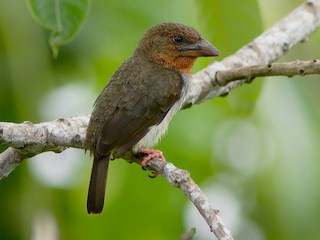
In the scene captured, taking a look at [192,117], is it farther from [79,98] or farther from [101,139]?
[101,139]

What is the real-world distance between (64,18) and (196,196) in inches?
46.6

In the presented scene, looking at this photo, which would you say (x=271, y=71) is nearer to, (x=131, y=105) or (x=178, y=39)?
(x=131, y=105)

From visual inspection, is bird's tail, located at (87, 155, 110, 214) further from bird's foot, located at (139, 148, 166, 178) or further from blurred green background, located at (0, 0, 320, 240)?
blurred green background, located at (0, 0, 320, 240)

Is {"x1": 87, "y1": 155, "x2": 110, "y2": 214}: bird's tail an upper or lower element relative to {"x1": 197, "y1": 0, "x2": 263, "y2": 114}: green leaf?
lower

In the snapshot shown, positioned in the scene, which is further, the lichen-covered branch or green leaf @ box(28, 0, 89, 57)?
the lichen-covered branch

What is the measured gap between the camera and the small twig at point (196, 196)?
3508mm

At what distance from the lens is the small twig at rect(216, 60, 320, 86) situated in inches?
171

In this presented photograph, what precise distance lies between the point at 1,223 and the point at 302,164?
181 cm

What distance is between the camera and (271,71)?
457cm

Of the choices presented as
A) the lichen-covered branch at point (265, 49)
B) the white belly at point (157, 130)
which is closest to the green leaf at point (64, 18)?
the white belly at point (157, 130)

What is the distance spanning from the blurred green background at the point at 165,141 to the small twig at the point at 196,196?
111 centimetres

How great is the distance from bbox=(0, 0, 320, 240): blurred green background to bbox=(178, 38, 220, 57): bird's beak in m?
0.12

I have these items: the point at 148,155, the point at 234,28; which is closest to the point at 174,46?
the point at 234,28

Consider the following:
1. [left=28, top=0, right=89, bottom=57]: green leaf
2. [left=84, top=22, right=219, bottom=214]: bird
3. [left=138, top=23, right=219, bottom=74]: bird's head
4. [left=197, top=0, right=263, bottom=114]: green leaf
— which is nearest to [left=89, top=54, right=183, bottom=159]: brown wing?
[left=84, top=22, right=219, bottom=214]: bird
